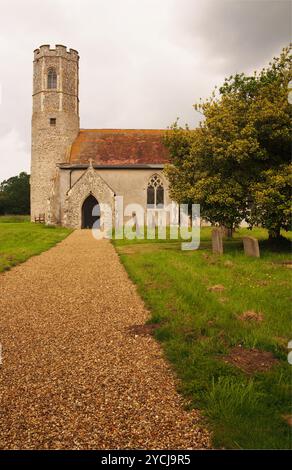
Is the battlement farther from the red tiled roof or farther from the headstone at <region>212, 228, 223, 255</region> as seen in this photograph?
the headstone at <region>212, 228, 223, 255</region>

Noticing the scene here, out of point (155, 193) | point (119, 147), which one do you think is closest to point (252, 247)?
point (155, 193)

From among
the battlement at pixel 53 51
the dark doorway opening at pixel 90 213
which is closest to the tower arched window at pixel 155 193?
the dark doorway opening at pixel 90 213

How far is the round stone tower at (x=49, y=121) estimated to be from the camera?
37188mm

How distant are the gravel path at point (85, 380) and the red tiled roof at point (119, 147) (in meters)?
27.8

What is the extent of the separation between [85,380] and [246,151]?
35.0ft

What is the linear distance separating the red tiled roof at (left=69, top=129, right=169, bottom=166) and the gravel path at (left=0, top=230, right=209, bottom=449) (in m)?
27.8

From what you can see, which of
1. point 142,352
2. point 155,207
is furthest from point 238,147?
point 155,207

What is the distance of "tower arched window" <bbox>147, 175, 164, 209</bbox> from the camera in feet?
114

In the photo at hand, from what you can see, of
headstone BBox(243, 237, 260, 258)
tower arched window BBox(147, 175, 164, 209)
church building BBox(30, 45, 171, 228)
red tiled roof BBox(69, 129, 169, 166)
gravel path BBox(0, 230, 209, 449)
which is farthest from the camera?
tower arched window BBox(147, 175, 164, 209)

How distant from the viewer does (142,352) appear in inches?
197

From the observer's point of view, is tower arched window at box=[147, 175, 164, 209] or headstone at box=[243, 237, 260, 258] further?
tower arched window at box=[147, 175, 164, 209]

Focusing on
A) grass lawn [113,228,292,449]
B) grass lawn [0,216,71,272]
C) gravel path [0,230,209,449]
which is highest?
grass lawn [0,216,71,272]

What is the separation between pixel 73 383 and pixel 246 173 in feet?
36.9

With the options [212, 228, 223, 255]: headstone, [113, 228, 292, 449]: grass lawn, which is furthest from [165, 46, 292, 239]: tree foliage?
[113, 228, 292, 449]: grass lawn
